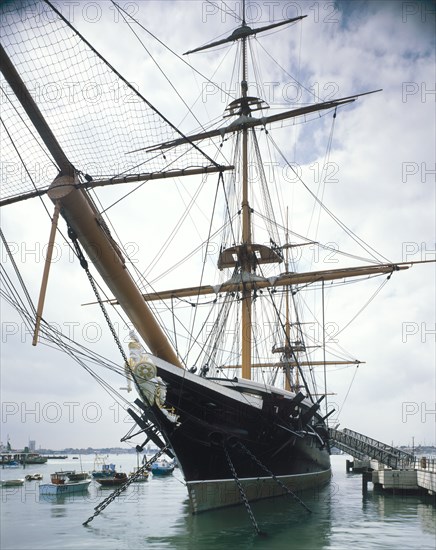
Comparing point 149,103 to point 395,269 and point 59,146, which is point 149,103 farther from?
point 395,269

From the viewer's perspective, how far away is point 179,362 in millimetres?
15539

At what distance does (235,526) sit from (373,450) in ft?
78.4

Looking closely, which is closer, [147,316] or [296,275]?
[147,316]

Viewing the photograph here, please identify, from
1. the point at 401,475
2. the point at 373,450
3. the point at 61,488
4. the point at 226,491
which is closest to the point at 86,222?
the point at 226,491

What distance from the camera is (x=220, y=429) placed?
54.9 feet

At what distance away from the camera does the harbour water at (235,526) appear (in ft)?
44.6

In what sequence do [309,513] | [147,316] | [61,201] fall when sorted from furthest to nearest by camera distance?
→ 1. [309,513]
2. [147,316]
3. [61,201]

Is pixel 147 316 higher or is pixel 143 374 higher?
pixel 147 316

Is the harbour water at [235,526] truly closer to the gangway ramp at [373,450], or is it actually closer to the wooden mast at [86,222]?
the wooden mast at [86,222]

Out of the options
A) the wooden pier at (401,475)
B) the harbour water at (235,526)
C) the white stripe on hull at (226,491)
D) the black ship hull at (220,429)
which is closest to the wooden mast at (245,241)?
the black ship hull at (220,429)

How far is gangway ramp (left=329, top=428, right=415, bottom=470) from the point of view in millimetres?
32562

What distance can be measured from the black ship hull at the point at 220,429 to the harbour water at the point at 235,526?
0.83m

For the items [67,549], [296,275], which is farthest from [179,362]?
[296,275]

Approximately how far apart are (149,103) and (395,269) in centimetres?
1871
